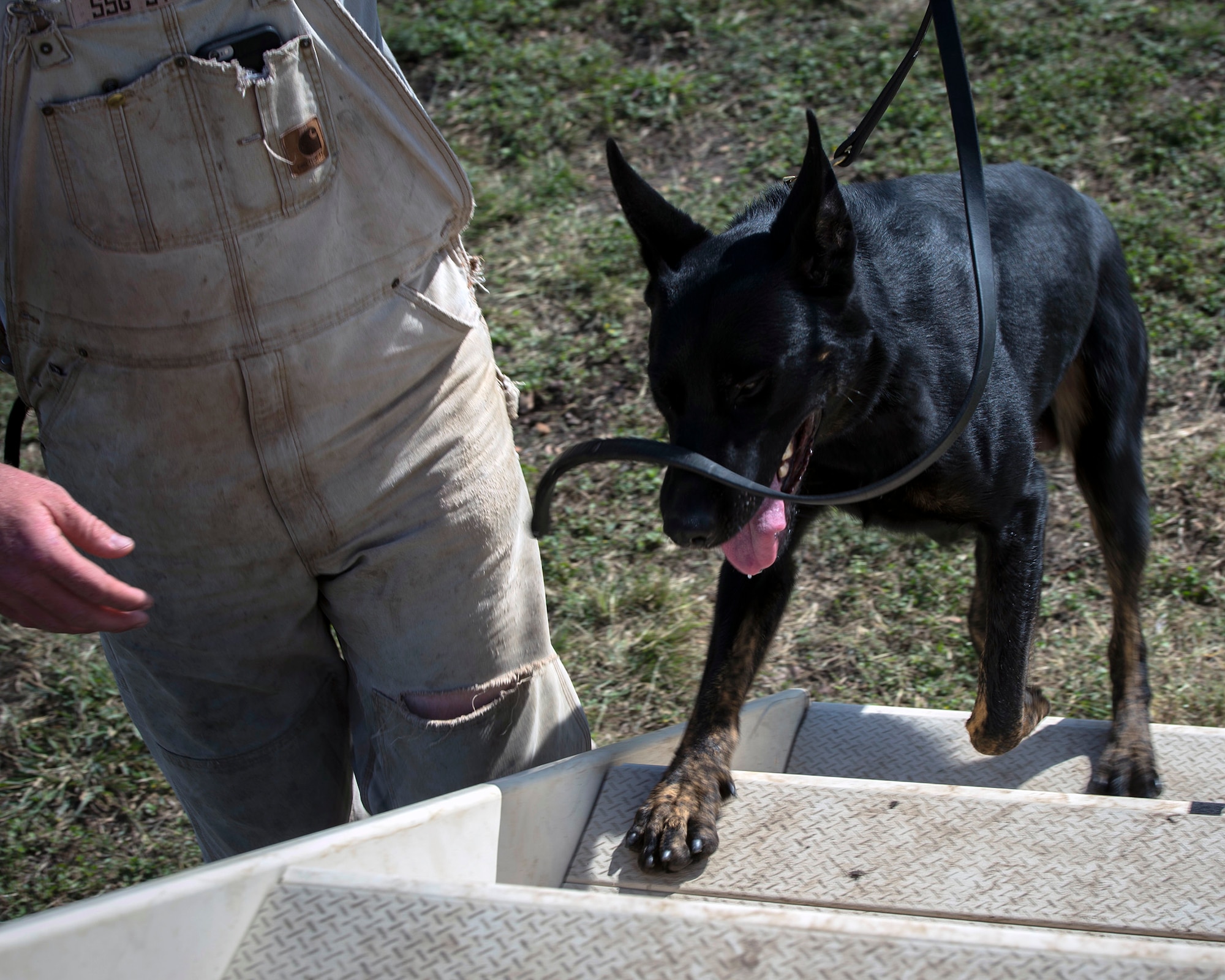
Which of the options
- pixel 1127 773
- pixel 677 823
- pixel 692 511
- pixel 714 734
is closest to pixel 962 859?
pixel 677 823

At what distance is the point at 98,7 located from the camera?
1.80 metres

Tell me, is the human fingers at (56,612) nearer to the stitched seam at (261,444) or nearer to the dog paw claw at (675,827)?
the stitched seam at (261,444)

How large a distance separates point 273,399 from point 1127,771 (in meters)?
2.21

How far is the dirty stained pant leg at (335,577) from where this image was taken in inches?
81.0

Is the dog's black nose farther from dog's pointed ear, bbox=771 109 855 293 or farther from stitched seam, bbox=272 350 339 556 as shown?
stitched seam, bbox=272 350 339 556

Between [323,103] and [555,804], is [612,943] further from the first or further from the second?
[323,103]

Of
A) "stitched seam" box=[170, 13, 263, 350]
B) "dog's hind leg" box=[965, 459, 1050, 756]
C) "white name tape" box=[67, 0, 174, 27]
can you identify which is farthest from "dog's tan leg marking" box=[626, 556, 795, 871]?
"white name tape" box=[67, 0, 174, 27]

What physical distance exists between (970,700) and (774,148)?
3270 millimetres

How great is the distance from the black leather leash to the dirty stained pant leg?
31 centimetres

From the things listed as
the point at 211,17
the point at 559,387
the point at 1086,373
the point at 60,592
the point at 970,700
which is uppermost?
the point at 211,17

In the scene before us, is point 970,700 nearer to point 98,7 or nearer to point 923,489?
point 923,489

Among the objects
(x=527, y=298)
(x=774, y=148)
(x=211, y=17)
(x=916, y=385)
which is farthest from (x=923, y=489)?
(x=774, y=148)

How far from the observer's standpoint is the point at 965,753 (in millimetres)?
2844

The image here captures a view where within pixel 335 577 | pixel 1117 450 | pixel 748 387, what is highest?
pixel 748 387
